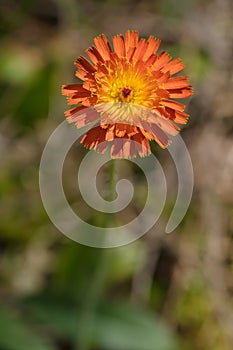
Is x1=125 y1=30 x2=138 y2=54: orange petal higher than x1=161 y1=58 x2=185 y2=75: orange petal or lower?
higher

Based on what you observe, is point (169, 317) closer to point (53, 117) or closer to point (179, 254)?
point (179, 254)

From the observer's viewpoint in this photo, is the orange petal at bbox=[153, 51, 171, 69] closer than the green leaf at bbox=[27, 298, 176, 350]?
Yes

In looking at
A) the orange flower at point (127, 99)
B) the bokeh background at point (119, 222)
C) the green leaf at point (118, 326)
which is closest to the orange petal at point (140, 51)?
the orange flower at point (127, 99)

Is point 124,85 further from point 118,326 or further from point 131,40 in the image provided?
point 118,326

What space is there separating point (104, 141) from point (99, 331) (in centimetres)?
90

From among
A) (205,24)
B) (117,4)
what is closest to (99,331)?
(205,24)

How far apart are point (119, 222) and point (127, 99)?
106 cm

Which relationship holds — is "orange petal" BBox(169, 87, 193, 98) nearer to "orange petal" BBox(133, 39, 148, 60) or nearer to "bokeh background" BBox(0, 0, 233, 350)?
"orange petal" BBox(133, 39, 148, 60)

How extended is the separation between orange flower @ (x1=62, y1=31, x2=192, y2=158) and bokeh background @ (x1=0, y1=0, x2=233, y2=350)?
29.0 inches

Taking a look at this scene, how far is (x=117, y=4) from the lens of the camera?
6.18 ft

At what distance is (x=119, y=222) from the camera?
5.17 feet

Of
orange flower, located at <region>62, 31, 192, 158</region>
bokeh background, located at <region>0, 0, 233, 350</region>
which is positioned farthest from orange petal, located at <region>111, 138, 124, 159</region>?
bokeh background, located at <region>0, 0, 233, 350</region>

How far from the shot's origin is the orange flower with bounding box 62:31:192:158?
48 centimetres

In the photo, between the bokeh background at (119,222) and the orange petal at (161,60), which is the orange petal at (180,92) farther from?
the bokeh background at (119,222)
